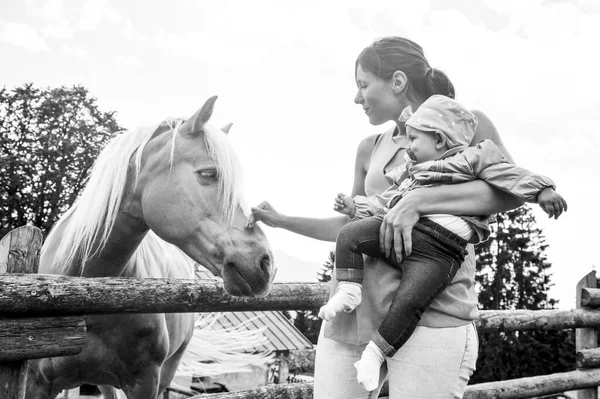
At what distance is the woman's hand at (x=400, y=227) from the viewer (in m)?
1.74

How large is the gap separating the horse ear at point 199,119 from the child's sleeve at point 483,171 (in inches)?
47.1

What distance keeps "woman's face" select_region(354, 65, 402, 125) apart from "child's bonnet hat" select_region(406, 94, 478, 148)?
10.2 inches

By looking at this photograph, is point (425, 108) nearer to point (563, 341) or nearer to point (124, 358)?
point (124, 358)

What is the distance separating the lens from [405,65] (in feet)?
6.96

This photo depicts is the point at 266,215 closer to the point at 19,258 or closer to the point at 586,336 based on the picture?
the point at 19,258

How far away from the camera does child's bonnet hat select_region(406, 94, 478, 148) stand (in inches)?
72.5

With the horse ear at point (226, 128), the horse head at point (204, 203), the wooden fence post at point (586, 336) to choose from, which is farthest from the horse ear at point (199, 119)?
the wooden fence post at point (586, 336)

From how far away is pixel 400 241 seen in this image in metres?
1.74

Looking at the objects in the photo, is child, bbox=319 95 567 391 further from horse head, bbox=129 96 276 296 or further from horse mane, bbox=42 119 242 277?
horse mane, bbox=42 119 242 277

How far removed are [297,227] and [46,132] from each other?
21.3 metres

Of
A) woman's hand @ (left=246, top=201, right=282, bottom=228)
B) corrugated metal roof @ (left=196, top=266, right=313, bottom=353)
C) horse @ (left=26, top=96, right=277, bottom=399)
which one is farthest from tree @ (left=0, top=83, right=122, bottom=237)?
woman's hand @ (left=246, top=201, right=282, bottom=228)

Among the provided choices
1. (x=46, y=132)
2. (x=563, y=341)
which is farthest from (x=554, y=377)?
(x=563, y=341)

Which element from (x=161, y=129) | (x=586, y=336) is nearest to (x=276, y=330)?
(x=586, y=336)

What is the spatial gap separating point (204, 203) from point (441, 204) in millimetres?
1142
